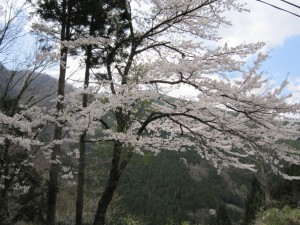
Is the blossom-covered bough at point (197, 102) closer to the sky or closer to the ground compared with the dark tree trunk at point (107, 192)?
closer to the sky

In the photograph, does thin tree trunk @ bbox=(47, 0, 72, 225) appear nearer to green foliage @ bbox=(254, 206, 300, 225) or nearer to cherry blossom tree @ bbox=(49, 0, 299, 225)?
cherry blossom tree @ bbox=(49, 0, 299, 225)

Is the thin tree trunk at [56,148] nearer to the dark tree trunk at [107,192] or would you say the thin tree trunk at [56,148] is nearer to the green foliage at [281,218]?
the dark tree trunk at [107,192]

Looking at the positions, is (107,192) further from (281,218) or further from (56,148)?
(281,218)

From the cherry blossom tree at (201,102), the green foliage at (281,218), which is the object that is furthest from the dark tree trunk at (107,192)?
the green foliage at (281,218)

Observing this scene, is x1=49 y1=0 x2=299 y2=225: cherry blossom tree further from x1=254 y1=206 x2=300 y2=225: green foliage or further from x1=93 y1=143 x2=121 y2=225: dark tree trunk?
x1=254 y1=206 x2=300 y2=225: green foliage

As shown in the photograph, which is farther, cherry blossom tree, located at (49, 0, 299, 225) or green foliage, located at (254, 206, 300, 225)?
green foliage, located at (254, 206, 300, 225)

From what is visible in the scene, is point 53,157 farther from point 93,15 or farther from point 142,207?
point 142,207

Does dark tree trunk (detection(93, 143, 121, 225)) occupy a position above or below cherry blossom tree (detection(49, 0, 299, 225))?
below

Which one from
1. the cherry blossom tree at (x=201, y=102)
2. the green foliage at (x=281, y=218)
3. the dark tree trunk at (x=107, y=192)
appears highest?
the cherry blossom tree at (x=201, y=102)

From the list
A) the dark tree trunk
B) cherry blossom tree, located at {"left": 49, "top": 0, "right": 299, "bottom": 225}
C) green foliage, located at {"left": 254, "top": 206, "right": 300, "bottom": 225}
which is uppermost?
cherry blossom tree, located at {"left": 49, "top": 0, "right": 299, "bottom": 225}

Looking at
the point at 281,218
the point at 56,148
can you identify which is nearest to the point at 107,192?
the point at 56,148

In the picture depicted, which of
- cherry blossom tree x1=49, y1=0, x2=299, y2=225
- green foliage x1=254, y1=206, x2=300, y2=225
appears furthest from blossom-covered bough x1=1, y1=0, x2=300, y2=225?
green foliage x1=254, y1=206, x2=300, y2=225

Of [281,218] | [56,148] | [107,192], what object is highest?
[56,148]

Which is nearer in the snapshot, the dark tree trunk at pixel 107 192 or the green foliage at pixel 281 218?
the dark tree trunk at pixel 107 192
